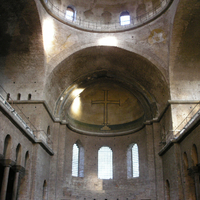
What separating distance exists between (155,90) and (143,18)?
507 centimetres

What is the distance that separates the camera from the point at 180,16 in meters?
15.7

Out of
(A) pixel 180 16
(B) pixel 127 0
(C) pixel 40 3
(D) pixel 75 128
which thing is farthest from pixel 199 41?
(D) pixel 75 128

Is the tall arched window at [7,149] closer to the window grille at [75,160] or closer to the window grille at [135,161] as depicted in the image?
the window grille at [75,160]

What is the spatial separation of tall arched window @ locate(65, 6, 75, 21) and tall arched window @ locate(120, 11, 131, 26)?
3.45 meters

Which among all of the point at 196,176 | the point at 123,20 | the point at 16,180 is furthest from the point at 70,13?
the point at 196,176

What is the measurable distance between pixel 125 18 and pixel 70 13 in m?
3.91

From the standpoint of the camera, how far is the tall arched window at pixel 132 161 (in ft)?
71.2

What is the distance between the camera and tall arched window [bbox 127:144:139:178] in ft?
71.2

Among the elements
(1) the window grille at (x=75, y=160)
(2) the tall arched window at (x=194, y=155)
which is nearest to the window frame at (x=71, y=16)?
(1) the window grille at (x=75, y=160)

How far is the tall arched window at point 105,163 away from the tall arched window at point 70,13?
10228 mm

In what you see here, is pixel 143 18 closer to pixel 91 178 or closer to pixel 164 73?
pixel 164 73

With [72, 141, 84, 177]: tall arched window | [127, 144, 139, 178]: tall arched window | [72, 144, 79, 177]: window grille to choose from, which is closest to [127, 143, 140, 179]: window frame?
[127, 144, 139, 178]: tall arched window

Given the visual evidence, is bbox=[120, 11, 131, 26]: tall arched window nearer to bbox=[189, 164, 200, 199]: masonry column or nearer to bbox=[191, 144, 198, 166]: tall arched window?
bbox=[191, 144, 198, 166]: tall arched window

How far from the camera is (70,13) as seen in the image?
802 inches
